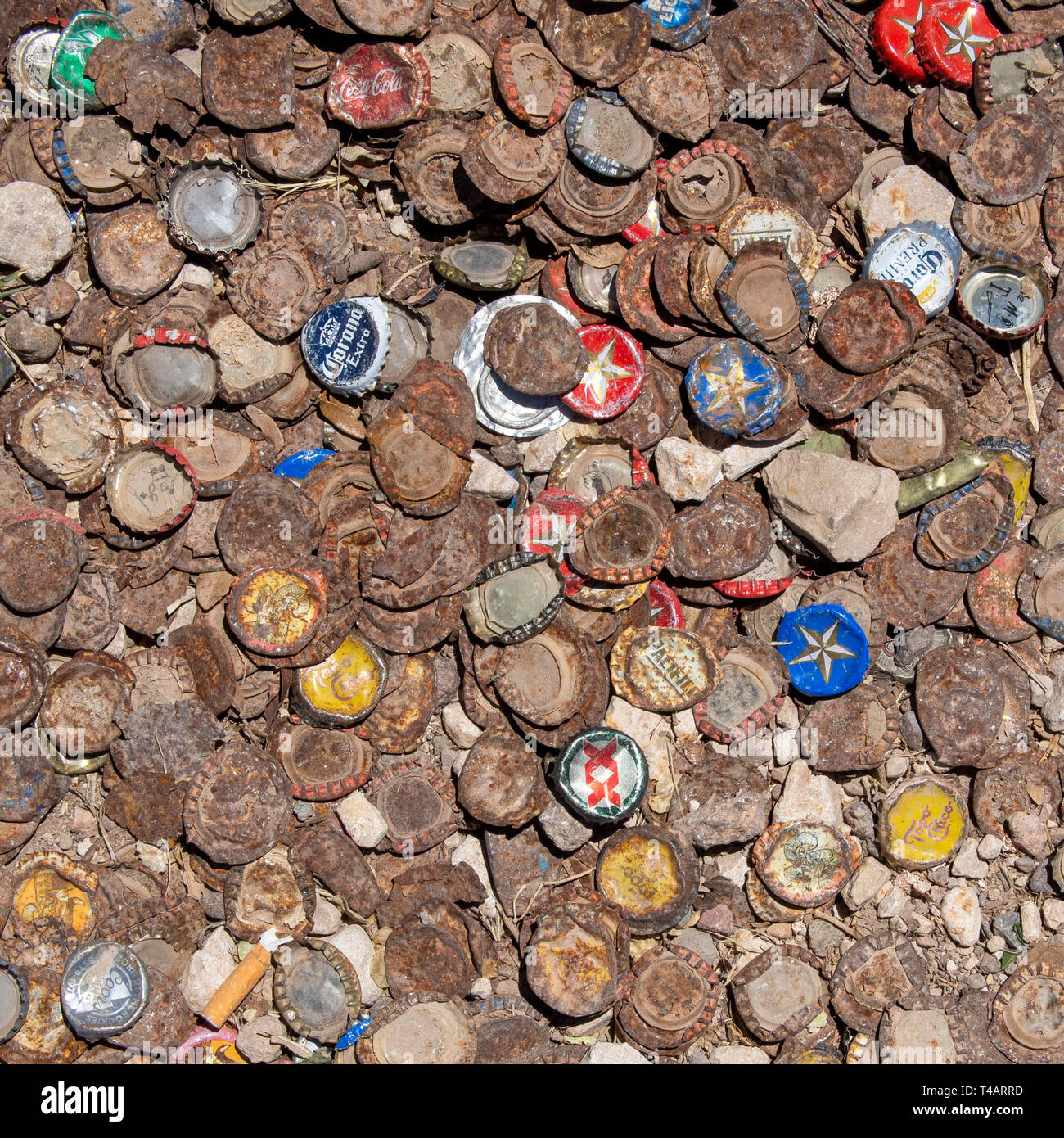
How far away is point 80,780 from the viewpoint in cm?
548

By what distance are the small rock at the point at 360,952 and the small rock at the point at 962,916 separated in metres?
3.27

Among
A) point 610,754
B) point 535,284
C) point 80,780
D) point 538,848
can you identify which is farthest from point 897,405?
point 80,780

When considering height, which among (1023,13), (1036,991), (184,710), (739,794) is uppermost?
(1023,13)

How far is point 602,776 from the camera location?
5242 millimetres

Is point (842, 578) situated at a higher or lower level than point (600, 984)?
higher

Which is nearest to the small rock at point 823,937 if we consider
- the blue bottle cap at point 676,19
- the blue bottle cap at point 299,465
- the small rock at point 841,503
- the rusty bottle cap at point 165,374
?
the small rock at point 841,503

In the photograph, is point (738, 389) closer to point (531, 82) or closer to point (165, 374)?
point (531, 82)

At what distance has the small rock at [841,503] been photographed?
5238 millimetres

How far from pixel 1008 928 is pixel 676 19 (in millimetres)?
5454

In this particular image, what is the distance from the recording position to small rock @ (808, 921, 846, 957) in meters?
5.53

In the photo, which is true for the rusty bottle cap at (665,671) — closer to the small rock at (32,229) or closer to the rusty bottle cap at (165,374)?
the rusty bottle cap at (165,374)

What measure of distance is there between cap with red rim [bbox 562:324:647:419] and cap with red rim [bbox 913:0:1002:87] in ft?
7.65

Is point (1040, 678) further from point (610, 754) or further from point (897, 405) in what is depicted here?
point (610, 754)

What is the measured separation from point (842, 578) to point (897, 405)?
102cm
